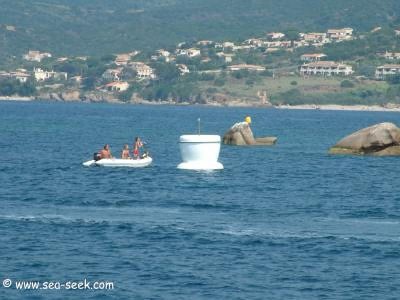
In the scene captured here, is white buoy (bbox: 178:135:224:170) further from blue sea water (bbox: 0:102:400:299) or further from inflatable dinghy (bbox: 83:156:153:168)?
inflatable dinghy (bbox: 83:156:153:168)

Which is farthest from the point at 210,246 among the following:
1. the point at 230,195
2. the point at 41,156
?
the point at 41,156

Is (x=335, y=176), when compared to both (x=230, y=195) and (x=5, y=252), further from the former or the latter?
(x=5, y=252)

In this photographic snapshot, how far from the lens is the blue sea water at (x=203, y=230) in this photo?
3722 centimetres

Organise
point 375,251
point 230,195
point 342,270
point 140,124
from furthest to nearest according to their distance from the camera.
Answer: point 140,124
point 230,195
point 375,251
point 342,270

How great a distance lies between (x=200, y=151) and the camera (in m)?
69.3

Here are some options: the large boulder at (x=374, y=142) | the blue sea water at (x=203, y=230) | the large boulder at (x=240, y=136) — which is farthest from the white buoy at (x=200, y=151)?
the large boulder at (x=240, y=136)

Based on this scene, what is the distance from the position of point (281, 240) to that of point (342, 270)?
5.22 metres

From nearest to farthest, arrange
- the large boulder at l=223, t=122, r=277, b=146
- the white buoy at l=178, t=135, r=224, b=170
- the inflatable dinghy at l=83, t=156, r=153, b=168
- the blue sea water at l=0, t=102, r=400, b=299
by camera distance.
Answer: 1. the blue sea water at l=0, t=102, r=400, b=299
2. the white buoy at l=178, t=135, r=224, b=170
3. the inflatable dinghy at l=83, t=156, r=153, b=168
4. the large boulder at l=223, t=122, r=277, b=146

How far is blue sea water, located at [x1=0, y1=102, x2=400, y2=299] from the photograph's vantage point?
3722 cm

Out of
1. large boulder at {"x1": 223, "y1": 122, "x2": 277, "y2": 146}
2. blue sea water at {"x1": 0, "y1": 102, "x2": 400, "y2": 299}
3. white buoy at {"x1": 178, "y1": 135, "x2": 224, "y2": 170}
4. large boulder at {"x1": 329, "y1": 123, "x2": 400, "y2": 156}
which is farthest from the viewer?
large boulder at {"x1": 223, "y1": 122, "x2": 277, "y2": 146}

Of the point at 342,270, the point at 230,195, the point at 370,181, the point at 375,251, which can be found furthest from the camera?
the point at 370,181

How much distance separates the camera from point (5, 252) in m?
40.9

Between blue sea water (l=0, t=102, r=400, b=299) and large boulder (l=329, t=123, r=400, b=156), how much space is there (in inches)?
235

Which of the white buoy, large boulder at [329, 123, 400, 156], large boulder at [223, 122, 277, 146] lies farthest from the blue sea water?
large boulder at [223, 122, 277, 146]
